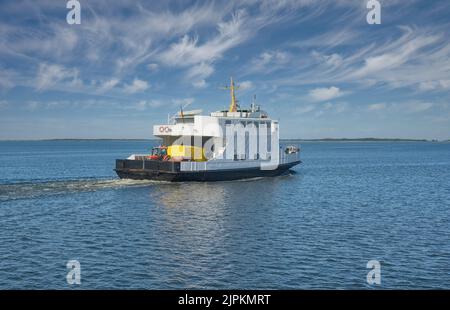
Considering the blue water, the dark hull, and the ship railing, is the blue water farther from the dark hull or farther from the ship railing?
the ship railing

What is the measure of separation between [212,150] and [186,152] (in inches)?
144

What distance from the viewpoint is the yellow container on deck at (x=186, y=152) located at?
54375 mm

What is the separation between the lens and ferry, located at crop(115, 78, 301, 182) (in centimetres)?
→ 4997

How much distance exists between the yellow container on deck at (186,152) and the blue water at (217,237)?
8.96 meters

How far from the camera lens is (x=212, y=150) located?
5603 centimetres
